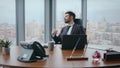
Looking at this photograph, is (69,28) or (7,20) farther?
(7,20)

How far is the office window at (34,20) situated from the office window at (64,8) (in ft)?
1.50

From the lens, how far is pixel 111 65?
1.89m

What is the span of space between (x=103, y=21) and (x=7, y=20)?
7.48 feet

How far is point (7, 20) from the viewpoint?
475 cm

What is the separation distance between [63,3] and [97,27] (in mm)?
1343

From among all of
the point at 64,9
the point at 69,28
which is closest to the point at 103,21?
the point at 69,28

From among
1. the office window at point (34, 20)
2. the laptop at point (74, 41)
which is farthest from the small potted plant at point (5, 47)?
the office window at point (34, 20)

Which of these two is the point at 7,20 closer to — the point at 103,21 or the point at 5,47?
the point at 103,21

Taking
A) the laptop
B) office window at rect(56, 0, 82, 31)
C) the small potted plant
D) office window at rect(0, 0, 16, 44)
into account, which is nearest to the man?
the laptop

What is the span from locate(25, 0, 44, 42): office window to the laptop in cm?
260

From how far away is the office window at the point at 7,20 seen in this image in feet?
15.2

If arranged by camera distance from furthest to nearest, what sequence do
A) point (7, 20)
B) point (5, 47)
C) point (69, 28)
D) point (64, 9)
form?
1. point (64, 9)
2. point (7, 20)
3. point (69, 28)
4. point (5, 47)

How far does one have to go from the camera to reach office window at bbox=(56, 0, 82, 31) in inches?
196

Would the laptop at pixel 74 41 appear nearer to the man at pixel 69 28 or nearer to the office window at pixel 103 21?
the man at pixel 69 28
